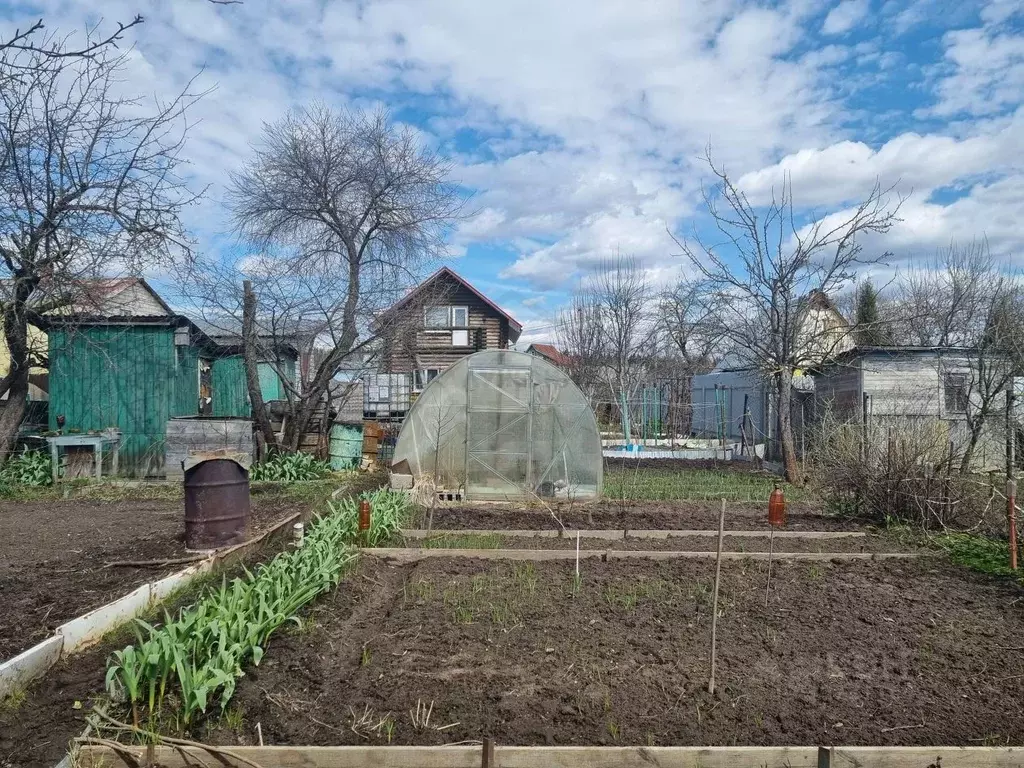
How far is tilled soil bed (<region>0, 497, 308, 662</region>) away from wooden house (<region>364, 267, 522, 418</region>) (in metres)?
5.05

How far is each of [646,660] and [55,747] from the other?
3.22 metres

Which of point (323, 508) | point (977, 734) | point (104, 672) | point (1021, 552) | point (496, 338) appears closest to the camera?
point (977, 734)

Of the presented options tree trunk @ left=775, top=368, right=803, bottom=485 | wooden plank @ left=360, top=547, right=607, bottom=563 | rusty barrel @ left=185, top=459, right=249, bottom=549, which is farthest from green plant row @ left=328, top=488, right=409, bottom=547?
tree trunk @ left=775, top=368, right=803, bottom=485

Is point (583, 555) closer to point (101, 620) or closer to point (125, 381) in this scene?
point (101, 620)

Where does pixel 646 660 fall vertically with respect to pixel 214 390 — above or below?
below

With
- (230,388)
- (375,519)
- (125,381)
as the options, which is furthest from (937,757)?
(230,388)

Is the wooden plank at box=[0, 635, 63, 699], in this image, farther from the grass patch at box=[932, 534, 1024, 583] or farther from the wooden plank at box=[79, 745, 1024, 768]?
the grass patch at box=[932, 534, 1024, 583]

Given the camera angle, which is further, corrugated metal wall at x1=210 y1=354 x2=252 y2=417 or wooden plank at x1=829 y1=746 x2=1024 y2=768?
corrugated metal wall at x1=210 y1=354 x2=252 y2=417

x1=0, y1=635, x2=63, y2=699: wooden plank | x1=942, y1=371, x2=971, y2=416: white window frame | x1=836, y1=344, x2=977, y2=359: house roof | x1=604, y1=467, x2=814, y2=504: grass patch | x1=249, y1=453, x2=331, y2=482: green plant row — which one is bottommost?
x1=0, y1=635, x2=63, y2=699: wooden plank

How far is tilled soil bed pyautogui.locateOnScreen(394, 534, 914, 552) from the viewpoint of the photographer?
822 centimetres

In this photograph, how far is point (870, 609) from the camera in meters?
5.95

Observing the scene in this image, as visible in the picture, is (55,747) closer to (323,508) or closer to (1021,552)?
(323,508)

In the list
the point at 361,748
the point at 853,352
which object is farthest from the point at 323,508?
the point at 853,352

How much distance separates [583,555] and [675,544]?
1.29 meters
